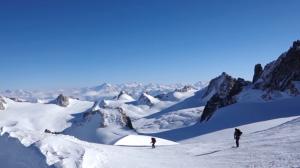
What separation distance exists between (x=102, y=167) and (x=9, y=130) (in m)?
7.60

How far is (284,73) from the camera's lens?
3546 inches

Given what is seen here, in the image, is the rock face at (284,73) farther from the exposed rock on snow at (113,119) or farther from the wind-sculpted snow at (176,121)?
the wind-sculpted snow at (176,121)

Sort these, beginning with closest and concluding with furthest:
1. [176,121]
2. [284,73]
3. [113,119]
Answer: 1. [284,73]
2. [113,119]
3. [176,121]

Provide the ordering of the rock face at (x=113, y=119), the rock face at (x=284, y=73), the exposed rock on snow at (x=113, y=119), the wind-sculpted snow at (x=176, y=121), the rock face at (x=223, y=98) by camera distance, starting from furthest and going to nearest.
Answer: the wind-sculpted snow at (x=176, y=121) < the rock face at (x=223, y=98) < the exposed rock on snow at (x=113, y=119) < the rock face at (x=113, y=119) < the rock face at (x=284, y=73)

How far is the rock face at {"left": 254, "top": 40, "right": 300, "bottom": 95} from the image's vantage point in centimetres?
8535

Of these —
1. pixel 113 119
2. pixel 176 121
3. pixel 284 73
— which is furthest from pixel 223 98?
pixel 176 121

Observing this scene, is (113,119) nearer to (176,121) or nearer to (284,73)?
(284,73)

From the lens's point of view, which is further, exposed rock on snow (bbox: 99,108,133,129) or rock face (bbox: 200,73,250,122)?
rock face (bbox: 200,73,250,122)

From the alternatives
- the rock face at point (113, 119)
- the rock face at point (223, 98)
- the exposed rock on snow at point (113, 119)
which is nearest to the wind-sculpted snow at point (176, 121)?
the rock face at point (223, 98)

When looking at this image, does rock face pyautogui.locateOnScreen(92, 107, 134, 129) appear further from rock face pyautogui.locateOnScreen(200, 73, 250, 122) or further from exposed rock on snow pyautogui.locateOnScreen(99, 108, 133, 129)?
rock face pyautogui.locateOnScreen(200, 73, 250, 122)

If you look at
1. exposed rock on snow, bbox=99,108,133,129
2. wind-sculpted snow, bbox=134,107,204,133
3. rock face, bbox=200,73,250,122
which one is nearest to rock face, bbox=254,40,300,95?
rock face, bbox=200,73,250,122

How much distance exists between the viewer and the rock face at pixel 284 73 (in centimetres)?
8535

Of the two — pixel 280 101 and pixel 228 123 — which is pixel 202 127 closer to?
pixel 228 123

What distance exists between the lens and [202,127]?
264 ft
